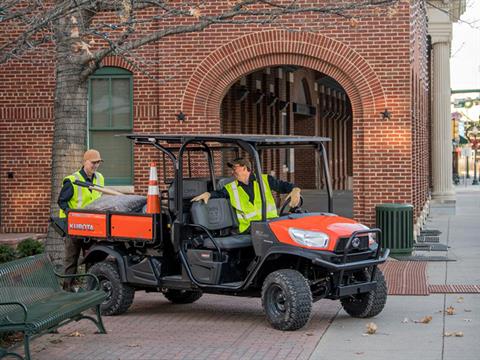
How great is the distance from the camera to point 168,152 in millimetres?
11336

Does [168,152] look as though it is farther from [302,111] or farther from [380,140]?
[302,111]

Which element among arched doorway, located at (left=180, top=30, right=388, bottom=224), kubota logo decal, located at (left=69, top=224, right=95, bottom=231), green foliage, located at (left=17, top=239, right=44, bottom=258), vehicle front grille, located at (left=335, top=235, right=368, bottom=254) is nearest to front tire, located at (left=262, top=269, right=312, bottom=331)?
vehicle front grille, located at (left=335, top=235, right=368, bottom=254)

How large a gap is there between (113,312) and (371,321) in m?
2.88

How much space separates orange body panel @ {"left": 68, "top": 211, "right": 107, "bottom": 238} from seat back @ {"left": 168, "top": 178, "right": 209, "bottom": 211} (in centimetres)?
77

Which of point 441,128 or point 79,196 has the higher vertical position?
point 441,128

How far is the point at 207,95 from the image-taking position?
19.2 meters

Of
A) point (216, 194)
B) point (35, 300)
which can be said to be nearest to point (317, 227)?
point (216, 194)

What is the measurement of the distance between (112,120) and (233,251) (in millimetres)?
9133

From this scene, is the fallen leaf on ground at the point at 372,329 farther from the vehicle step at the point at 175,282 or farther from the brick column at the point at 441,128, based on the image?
the brick column at the point at 441,128

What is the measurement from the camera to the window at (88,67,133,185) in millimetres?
19578

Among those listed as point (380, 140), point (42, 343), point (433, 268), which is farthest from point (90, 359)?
point (380, 140)

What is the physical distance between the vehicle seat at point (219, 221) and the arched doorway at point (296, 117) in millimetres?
10640

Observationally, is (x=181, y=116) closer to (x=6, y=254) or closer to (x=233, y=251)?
(x=6, y=254)

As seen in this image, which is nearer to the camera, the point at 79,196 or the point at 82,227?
the point at 82,227
